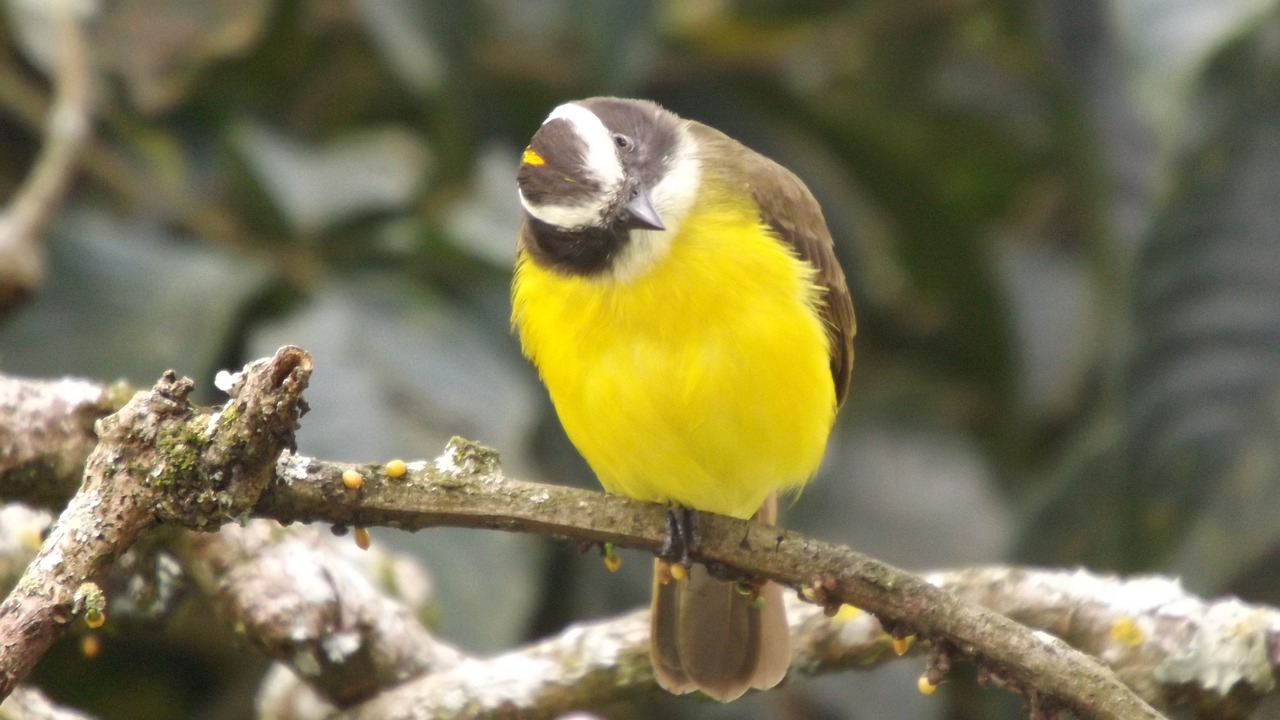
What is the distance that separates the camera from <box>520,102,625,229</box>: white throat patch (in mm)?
1881

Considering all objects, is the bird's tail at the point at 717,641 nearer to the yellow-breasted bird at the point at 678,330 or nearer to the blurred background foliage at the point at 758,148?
the yellow-breasted bird at the point at 678,330

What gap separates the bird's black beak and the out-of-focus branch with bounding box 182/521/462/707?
0.62m

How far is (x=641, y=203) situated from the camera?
1866mm

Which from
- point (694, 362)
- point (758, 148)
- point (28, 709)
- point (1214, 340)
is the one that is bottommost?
point (28, 709)

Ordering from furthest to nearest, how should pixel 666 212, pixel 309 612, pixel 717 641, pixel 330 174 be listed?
pixel 330 174 < pixel 717 641 < pixel 666 212 < pixel 309 612

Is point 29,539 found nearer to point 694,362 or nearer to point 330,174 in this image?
point 694,362

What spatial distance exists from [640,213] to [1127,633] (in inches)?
32.9

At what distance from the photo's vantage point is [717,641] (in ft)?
6.89

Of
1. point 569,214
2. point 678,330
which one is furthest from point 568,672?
point 569,214

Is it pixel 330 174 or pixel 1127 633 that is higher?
pixel 330 174

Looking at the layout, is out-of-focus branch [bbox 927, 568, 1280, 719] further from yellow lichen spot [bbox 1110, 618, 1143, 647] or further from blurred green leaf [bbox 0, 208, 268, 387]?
blurred green leaf [bbox 0, 208, 268, 387]

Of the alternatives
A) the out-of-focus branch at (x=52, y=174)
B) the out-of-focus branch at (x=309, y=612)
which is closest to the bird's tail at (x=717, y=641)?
the out-of-focus branch at (x=309, y=612)

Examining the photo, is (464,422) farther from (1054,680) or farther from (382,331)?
(1054,680)

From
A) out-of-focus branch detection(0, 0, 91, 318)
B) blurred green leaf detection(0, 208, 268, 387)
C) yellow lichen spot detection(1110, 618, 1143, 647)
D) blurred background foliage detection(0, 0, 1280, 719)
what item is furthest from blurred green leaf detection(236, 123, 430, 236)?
yellow lichen spot detection(1110, 618, 1143, 647)
